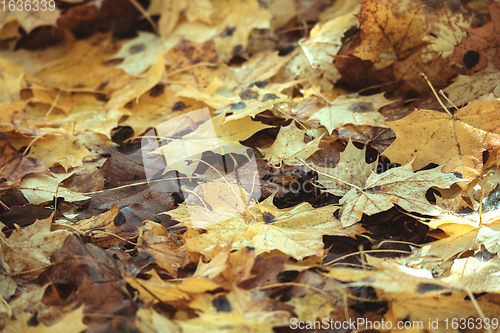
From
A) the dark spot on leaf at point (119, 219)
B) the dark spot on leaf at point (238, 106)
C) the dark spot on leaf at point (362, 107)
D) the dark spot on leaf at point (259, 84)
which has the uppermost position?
the dark spot on leaf at point (259, 84)

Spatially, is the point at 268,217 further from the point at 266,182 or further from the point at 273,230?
the point at 266,182

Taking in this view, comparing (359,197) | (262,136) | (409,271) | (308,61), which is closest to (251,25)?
(308,61)

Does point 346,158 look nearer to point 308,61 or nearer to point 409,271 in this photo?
point 409,271

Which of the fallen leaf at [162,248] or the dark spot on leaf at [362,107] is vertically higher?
the dark spot on leaf at [362,107]

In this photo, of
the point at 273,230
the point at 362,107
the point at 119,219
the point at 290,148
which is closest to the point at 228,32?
the point at 362,107

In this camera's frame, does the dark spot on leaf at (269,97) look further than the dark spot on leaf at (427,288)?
Yes

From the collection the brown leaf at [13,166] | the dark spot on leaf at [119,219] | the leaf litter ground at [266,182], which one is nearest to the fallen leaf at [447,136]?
the leaf litter ground at [266,182]

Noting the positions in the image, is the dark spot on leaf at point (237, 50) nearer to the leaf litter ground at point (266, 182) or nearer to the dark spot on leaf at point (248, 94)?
the leaf litter ground at point (266, 182)
